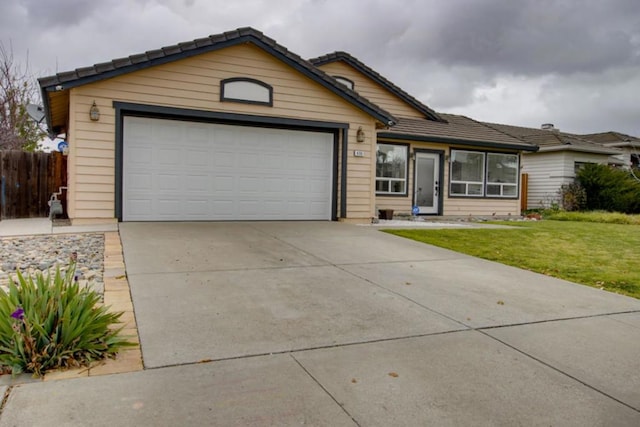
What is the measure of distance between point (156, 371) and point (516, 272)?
530cm

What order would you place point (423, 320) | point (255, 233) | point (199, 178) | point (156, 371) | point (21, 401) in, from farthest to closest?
point (199, 178) < point (255, 233) < point (423, 320) < point (156, 371) < point (21, 401)

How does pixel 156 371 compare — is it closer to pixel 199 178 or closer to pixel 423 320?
pixel 423 320

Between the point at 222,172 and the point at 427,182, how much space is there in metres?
8.03

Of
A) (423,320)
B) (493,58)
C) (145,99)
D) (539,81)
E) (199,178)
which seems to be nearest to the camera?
(423,320)

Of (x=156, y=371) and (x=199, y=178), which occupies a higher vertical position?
(x=199, y=178)

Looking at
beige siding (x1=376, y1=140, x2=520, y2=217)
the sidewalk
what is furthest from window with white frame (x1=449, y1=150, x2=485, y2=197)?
the sidewalk

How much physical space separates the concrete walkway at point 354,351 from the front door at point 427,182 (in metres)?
9.48

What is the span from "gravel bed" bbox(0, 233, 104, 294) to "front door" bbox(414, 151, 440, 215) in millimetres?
10511

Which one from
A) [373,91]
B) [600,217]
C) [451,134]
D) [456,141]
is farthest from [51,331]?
[600,217]

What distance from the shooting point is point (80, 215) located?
30.4ft

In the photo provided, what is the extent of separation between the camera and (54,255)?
22.0ft

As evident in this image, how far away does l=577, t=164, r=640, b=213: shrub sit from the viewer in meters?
A: 19.7

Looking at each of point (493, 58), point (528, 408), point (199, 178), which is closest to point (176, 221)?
point (199, 178)

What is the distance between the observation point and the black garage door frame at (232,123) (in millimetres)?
9531
